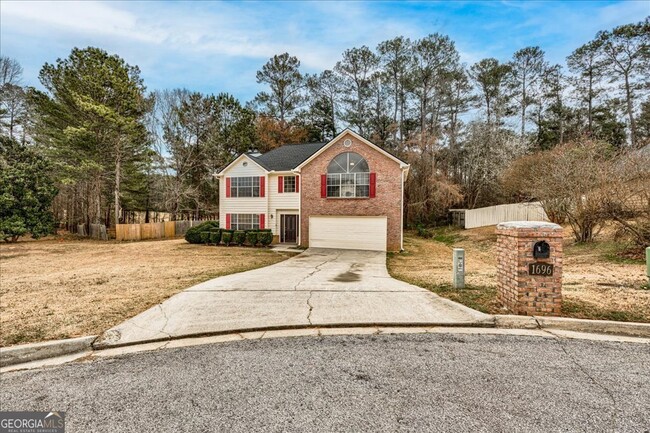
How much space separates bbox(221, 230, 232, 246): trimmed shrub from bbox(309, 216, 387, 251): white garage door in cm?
492

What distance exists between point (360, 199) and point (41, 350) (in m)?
13.9

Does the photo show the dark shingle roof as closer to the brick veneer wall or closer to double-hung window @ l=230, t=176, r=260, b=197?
double-hung window @ l=230, t=176, r=260, b=197

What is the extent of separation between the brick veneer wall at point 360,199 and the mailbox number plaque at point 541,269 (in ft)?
36.5

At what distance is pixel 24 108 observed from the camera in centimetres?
2686

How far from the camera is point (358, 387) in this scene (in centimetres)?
286

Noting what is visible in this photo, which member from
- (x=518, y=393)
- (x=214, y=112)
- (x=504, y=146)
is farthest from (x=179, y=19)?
(x=504, y=146)

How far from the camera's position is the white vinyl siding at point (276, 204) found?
18.3 m

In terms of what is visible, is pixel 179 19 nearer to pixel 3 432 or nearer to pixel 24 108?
pixel 3 432

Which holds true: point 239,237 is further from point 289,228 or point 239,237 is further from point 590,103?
point 590,103

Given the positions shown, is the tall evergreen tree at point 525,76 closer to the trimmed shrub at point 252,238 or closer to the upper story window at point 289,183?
the upper story window at point 289,183

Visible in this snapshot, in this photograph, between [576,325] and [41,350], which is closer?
[41,350]

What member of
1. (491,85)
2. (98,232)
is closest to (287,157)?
(98,232)

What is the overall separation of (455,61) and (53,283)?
3388 centimetres

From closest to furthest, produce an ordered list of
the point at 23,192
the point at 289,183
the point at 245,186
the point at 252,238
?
the point at 252,238
the point at 289,183
the point at 245,186
the point at 23,192
